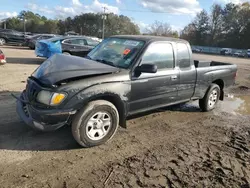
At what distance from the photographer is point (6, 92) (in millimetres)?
7254

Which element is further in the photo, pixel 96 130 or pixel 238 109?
pixel 238 109

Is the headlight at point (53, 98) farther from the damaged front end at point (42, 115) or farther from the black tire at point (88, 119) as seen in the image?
the black tire at point (88, 119)

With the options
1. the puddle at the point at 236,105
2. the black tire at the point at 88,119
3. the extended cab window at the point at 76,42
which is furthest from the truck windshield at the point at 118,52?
the extended cab window at the point at 76,42

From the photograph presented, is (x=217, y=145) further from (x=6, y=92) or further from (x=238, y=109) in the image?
(x=6, y=92)

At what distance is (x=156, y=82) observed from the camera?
507 cm

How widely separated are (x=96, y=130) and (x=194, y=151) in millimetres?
1693

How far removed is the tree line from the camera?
6562cm

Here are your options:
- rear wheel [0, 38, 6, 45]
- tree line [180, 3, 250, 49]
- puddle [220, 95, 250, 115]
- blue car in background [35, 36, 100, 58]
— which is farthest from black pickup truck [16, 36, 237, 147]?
tree line [180, 3, 250, 49]

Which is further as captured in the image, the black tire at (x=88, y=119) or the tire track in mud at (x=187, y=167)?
the black tire at (x=88, y=119)

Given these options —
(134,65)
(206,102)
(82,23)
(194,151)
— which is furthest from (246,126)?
(82,23)

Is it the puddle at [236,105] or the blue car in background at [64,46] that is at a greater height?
the blue car in background at [64,46]

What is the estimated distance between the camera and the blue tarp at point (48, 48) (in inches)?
529

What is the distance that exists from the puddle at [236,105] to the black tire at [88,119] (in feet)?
13.4

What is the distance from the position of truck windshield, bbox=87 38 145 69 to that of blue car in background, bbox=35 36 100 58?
309 inches
